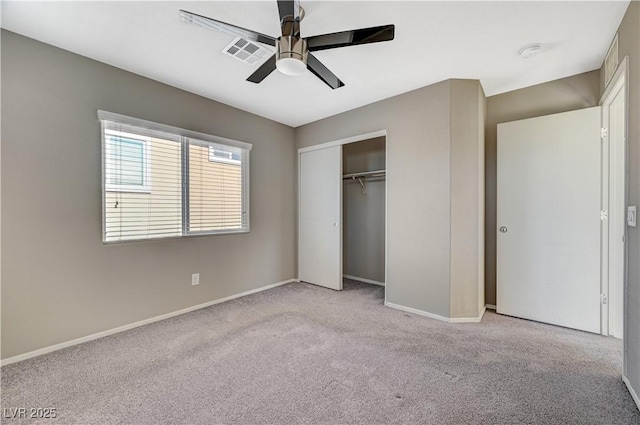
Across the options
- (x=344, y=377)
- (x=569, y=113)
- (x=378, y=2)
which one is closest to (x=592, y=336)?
(x=569, y=113)

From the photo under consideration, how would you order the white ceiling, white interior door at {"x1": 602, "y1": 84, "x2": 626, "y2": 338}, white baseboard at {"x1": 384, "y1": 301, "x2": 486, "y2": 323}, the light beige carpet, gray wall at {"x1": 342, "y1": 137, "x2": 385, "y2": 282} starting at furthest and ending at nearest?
gray wall at {"x1": 342, "y1": 137, "x2": 385, "y2": 282} → white baseboard at {"x1": 384, "y1": 301, "x2": 486, "y2": 323} → white interior door at {"x1": 602, "y1": 84, "x2": 626, "y2": 338} → the white ceiling → the light beige carpet

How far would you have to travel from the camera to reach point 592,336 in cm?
250

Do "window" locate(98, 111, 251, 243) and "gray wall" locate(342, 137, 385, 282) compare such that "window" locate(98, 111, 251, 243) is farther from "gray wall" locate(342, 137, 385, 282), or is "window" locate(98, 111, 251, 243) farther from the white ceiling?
"gray wall" locate(342, 137, 385, 282)

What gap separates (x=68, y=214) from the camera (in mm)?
2309

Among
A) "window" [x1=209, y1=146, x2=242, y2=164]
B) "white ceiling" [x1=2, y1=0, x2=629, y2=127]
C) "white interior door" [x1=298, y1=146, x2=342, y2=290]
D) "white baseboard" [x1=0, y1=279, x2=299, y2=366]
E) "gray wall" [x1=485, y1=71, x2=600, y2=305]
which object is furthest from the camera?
"white interior door" [x1=298, y1=146, x2=342, y2=290]

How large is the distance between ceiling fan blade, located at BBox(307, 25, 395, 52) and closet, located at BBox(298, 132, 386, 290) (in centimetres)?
202

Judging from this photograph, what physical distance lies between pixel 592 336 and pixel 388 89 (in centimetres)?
311

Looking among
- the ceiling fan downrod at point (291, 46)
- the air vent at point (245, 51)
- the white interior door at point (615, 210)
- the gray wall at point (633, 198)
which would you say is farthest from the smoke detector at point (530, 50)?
the air vent at point (245, 51)

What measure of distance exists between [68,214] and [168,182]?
34.4 inches

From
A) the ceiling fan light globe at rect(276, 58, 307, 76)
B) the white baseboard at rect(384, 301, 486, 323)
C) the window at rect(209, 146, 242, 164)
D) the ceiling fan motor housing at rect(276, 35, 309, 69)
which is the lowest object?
the white baseboard at rect(384, 301, 486, 323)

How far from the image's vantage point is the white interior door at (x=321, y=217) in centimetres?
395

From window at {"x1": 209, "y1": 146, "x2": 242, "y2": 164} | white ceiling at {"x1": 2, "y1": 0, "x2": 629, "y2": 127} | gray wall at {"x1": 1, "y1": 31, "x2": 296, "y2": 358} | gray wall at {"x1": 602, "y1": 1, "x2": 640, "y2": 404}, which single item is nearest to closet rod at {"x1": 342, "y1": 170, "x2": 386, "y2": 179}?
white ceiling at {"x1": 2, "y1": 0, "x2": 629, "y2": 127}

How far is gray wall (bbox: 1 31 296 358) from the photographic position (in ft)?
6.81

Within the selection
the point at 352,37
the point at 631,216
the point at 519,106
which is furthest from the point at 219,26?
the point at 519,106
